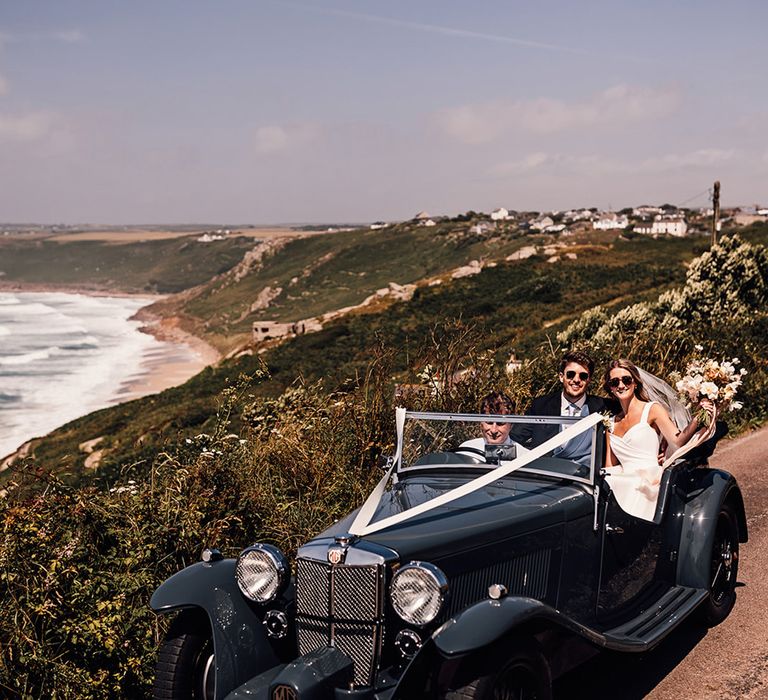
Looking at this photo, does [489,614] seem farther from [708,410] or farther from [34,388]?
[34,388]

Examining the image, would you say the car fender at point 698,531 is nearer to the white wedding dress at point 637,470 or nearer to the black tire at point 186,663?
the white wedding dress at point 637,470

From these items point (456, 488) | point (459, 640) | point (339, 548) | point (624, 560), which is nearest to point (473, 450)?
point (456, 488)

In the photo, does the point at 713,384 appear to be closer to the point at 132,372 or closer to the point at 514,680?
the point at 514,680

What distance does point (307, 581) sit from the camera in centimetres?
434

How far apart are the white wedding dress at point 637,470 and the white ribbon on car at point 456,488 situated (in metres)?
0.56

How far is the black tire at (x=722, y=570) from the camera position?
20.0ft

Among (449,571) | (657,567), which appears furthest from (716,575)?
(449,571)

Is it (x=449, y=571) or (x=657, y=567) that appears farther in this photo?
(x=657, y=567)

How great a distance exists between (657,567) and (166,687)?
3.20 m

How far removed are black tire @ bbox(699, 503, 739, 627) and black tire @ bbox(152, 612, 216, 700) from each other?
11.2ft

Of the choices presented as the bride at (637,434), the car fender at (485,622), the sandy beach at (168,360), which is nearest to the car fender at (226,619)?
the car fender at (485,622)

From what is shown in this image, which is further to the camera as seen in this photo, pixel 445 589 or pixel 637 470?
pixel 637 470

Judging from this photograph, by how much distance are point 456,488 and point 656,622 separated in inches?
61.0

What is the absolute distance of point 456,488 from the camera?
4.91 meters
